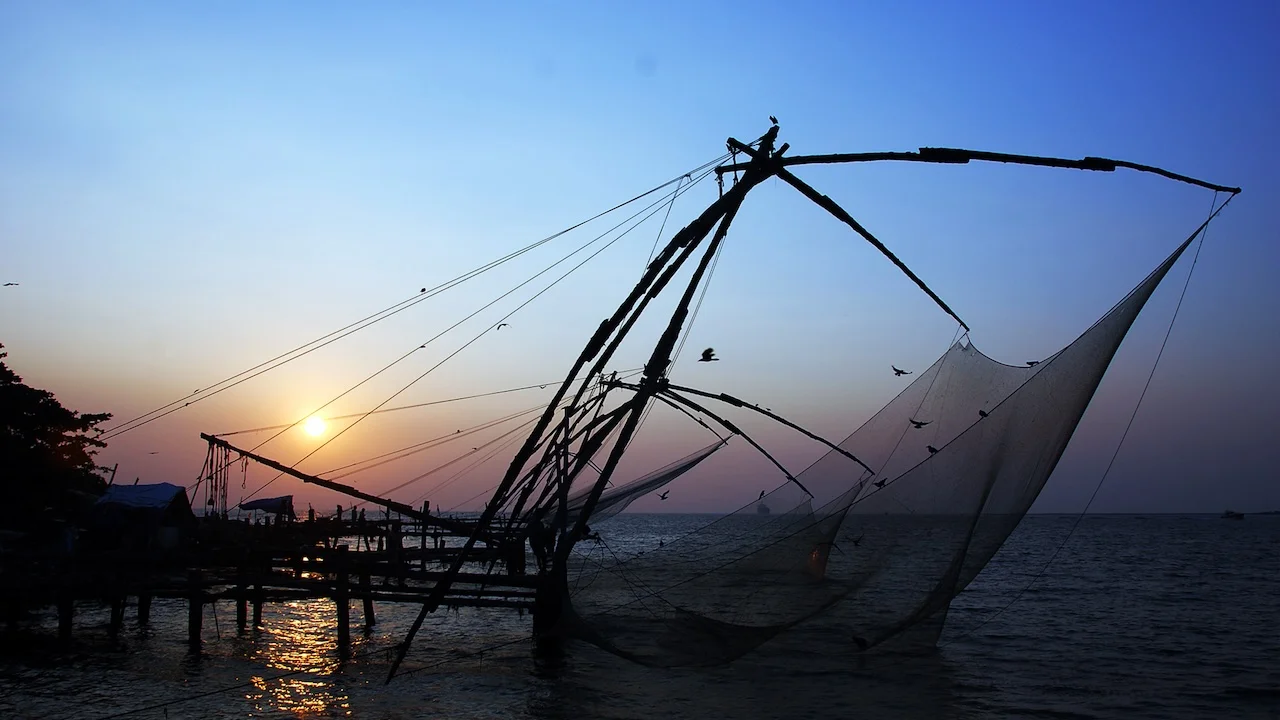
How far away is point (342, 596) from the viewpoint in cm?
1560

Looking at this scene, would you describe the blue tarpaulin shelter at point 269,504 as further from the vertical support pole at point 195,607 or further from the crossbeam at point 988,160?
the crossbeam at point 988,160

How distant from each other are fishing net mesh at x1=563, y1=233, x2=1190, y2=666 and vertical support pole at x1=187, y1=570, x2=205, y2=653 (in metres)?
7.19

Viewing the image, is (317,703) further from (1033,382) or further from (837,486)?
(1033,382)

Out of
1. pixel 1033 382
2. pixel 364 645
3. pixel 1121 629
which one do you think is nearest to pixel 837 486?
pixel 1033 382

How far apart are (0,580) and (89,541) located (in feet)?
28.0

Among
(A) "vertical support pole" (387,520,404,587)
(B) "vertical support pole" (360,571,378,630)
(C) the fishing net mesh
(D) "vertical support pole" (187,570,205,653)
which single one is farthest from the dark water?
(A) "vertical support pole" (387,520,404,587)

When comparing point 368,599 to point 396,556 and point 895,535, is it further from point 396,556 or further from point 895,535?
point 895,535

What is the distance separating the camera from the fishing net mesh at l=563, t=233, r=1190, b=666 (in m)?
9.29

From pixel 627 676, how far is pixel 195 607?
8.01m

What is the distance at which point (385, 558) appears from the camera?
58.7 ft

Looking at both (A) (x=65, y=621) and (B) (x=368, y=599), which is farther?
(A) (x=65, y=621)

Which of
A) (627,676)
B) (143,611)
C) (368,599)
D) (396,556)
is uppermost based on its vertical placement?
(396,556)

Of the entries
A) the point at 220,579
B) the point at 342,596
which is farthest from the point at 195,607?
the point at 342,596

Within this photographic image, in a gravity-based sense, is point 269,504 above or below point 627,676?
above
